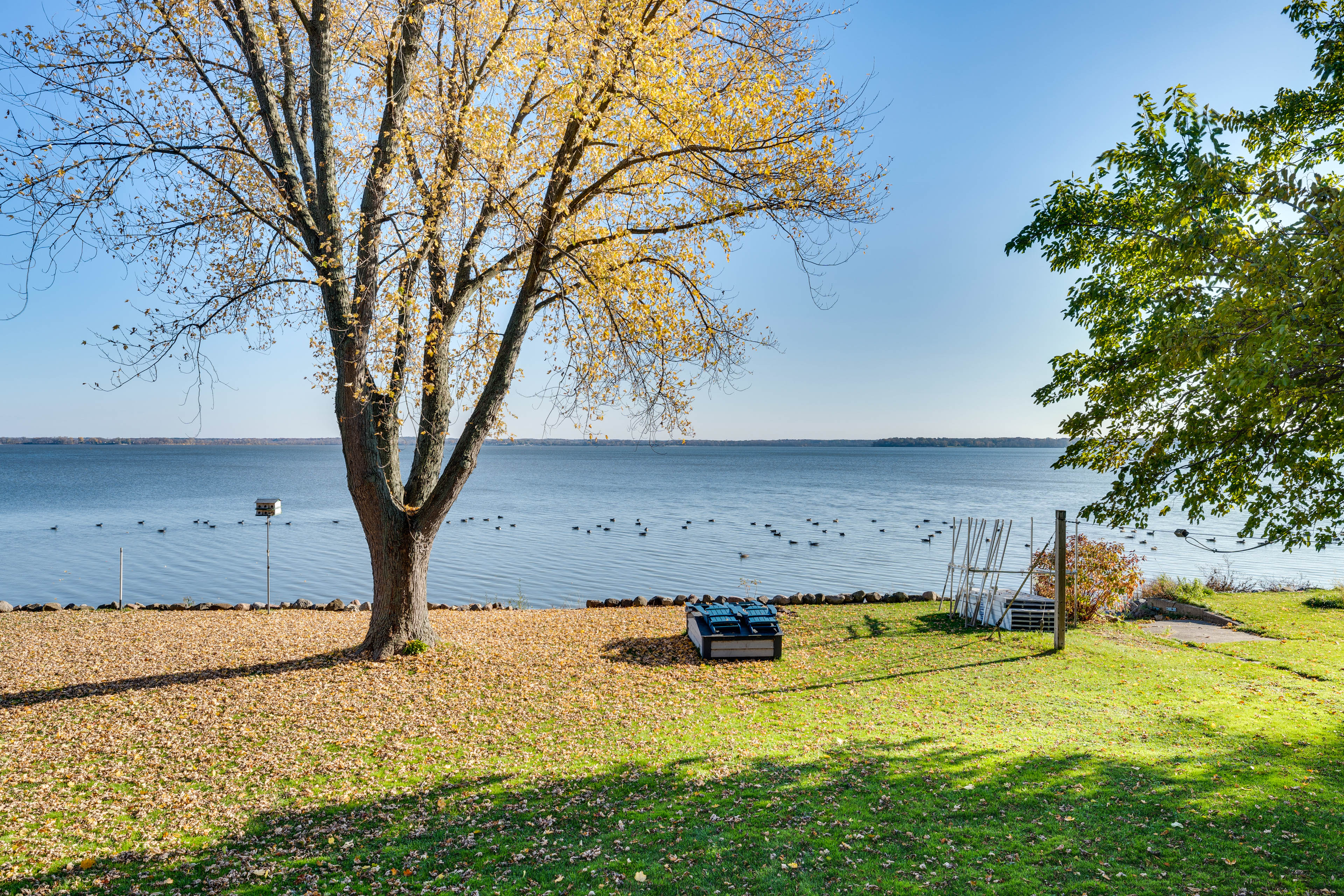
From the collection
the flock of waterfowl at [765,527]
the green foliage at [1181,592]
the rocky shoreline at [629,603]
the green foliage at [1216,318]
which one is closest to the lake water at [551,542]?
the flock of waterfowl at [765,527]

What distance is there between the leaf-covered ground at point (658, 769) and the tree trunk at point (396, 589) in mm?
545

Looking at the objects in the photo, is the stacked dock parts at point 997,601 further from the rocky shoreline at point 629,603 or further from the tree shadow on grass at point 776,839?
the tree shadow on grass at point 776,839

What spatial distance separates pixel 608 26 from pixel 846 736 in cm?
876

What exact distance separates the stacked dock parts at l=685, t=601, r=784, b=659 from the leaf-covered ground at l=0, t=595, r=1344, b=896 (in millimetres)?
286

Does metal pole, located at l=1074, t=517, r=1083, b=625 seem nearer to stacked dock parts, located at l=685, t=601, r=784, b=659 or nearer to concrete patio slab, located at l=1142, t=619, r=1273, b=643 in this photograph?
Result: concrete patio slab, located at l=1142, t=619, r=1273, b=643

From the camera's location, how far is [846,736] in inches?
302

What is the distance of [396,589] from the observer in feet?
34.9

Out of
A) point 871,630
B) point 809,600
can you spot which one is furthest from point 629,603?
point 871,630

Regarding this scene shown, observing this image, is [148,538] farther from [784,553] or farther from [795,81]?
[795,81]

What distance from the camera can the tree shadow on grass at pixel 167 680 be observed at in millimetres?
8617

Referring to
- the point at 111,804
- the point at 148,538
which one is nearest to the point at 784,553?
the point at 111,804

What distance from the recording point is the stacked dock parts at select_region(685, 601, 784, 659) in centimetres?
1099

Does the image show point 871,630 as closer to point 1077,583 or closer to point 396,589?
point 1077,583

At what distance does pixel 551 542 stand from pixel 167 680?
1041 inches
